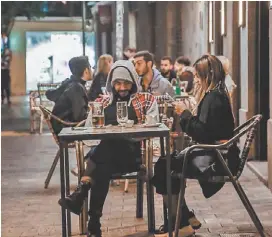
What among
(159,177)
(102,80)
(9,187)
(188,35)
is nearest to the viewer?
(159,177)

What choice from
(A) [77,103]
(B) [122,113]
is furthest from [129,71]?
(A) [77,103]

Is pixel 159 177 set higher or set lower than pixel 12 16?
lower

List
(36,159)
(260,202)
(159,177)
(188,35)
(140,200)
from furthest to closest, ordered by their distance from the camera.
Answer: (188,35) < (36,159) < (260,202) < (140,200) < (159,177)

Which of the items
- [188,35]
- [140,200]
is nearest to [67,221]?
[140,200]

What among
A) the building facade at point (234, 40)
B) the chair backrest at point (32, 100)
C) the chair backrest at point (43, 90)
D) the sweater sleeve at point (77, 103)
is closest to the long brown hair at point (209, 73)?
the building facade at point (234, 40)

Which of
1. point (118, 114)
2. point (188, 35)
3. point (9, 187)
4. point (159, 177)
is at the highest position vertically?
point (188, 35)

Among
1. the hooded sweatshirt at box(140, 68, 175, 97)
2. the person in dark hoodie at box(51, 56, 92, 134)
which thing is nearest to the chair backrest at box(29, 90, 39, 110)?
the hooded sweatshirt at box(140, 68, 175, 97)

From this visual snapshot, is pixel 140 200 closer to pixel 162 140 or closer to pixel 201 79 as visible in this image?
pixel 162 140

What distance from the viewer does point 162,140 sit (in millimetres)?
5441

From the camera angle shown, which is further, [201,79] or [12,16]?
[12,16]

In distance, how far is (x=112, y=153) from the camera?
5172 mm

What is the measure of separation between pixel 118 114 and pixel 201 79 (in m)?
0.64

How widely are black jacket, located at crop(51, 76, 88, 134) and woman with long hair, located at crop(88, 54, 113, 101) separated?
1507 mm

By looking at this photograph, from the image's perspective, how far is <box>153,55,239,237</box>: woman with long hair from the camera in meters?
4.89
